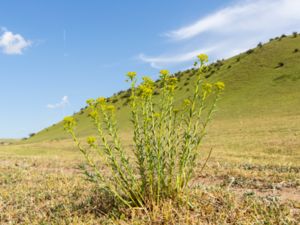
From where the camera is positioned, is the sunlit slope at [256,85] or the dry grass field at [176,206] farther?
the sunlit slope at [256,85]

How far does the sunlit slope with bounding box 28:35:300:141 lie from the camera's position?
132ft

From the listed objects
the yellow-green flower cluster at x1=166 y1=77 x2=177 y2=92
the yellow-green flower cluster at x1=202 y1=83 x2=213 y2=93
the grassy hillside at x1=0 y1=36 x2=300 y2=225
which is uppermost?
the yellow-green flower cluster at x1=166 y1=77 x2=177 y2=92

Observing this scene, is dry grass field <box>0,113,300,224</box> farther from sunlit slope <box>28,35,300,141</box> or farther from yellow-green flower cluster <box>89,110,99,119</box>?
sunlit slope <box>28,35,300,141</box>

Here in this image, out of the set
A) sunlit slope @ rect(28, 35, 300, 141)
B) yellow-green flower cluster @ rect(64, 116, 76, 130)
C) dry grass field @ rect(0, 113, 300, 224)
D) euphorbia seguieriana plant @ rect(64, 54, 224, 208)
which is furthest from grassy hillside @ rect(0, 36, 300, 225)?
sunlit slope @ rect(28, 35, 300, 141)

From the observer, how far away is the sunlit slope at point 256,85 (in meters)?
40.2

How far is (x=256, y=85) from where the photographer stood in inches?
1927

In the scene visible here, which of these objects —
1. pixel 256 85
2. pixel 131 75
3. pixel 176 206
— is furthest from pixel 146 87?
pixel 256 85

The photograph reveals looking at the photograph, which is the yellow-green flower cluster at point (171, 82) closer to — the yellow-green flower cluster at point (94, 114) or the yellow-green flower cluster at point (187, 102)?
the yellow-green flower cluster at point (187, 102)

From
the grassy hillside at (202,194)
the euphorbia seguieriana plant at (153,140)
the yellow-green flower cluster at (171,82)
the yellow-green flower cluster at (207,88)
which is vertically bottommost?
the grassy hillside at (202,194)

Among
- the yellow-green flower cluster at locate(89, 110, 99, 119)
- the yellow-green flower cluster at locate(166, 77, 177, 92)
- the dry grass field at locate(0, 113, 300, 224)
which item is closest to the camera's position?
the yellow-green flower cluster at locate(89, 110, 99, 119)

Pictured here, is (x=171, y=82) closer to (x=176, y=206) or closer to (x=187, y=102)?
(x=187, y=102)

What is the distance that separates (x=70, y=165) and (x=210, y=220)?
1079 cm

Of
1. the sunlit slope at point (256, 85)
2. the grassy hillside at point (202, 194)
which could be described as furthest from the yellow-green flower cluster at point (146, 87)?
the sunlit slope at point (256, 85)

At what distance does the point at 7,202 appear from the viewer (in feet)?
25.0
